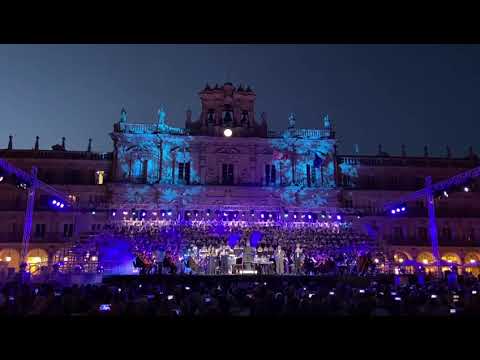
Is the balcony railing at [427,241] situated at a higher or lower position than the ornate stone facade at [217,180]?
lower

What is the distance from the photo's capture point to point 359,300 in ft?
30.9

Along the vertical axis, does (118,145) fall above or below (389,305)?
above

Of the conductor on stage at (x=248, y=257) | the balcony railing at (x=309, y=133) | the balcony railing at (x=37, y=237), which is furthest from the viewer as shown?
the balcony railing at (x=309, y=133)

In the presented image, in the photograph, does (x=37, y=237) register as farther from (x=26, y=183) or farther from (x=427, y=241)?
(x=427, y=241)

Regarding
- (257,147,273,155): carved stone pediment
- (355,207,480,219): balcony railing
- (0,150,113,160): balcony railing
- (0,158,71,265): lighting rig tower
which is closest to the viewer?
(0,158,71,265): lighting rig tower

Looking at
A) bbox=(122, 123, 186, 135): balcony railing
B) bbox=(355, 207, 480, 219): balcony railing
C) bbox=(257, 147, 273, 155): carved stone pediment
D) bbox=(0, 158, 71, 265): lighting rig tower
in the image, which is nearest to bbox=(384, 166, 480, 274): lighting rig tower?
bbox=(257, 147, 273, 155): carved stone pediment

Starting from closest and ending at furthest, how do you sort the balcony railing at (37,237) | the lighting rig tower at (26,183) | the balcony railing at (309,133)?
the lighting rig tower at (26,183), the balcony railing at (37,237), the balcony railing at (309,133)

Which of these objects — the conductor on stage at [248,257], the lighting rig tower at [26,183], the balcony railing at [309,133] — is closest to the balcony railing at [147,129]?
the balcony railing at [309,133]

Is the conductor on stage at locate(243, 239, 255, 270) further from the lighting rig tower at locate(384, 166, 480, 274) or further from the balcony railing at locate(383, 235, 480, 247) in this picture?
the balcony railing at locate(383, 235, 480, 247)

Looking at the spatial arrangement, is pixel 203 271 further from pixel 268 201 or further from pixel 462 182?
pixel 462 182

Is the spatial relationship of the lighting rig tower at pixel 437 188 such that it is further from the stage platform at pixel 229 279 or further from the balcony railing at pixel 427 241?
the balcony railing at pixel 427 241

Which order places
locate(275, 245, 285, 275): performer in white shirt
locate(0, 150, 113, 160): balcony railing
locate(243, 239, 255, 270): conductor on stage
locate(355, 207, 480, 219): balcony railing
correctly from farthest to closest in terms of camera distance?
1. locate(355, 207, 480, 219): balcony railing
2. locate(0, 150, 113, 160): balcony railing
3. locate(243, 239, 255, 270): conductor on stage
4. locate(275, 245, 285, 275): performer in white shirt
